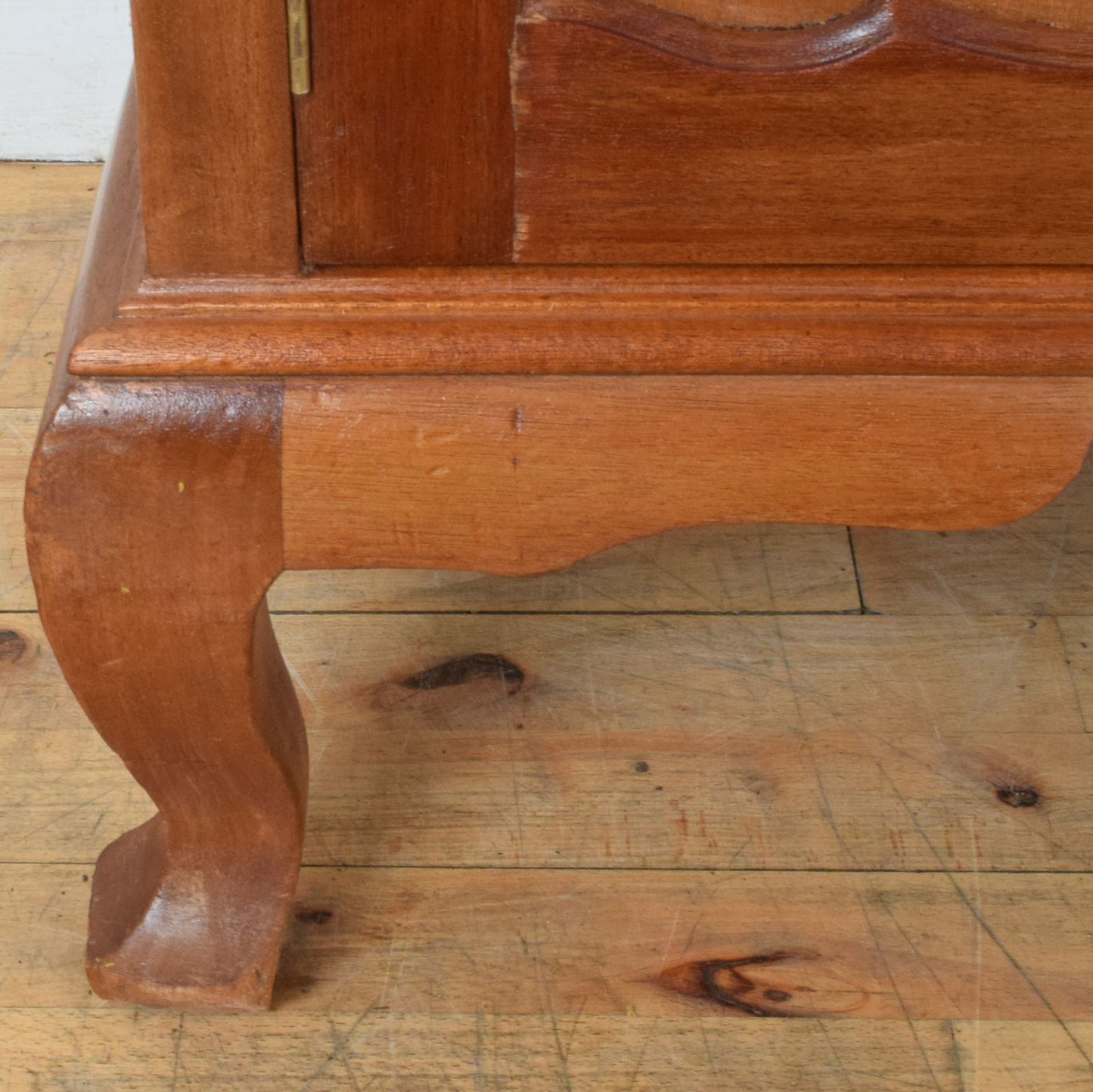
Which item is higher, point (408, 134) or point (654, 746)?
point (408, 134)

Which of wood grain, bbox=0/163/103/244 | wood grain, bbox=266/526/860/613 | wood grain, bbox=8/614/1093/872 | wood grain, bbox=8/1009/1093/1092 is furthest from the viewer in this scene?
wood grain, bbox=0/163/103/244

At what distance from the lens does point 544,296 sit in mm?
603

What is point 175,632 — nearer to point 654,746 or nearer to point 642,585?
point 654,746

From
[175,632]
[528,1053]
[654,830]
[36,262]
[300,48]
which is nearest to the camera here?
[300,48]

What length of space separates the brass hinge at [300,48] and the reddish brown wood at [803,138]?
0.25 ft

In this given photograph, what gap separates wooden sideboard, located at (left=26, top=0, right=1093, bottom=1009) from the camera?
1.81 feet

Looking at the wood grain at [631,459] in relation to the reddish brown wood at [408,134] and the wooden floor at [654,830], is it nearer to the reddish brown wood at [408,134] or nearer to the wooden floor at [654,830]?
the reddish brown wood at [408,134]

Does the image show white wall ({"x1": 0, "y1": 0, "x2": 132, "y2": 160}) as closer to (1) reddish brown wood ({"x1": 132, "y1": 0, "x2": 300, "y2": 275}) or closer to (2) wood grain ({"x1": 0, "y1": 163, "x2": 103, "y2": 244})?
(2) wood grain ({"x1": 0, "y1": 163, "x2": 103, "y2": 244})

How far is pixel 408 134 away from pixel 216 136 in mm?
71

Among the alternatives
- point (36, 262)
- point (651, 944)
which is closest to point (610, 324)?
point (651, 944)

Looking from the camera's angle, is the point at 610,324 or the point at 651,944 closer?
the point at 610,324

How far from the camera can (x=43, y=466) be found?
2.02 ft

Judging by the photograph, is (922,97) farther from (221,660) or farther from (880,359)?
(221,660)

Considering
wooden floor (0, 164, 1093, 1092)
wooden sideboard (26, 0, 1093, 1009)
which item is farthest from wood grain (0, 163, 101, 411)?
wooden sideboard (26, 0, 1093, 1009)
